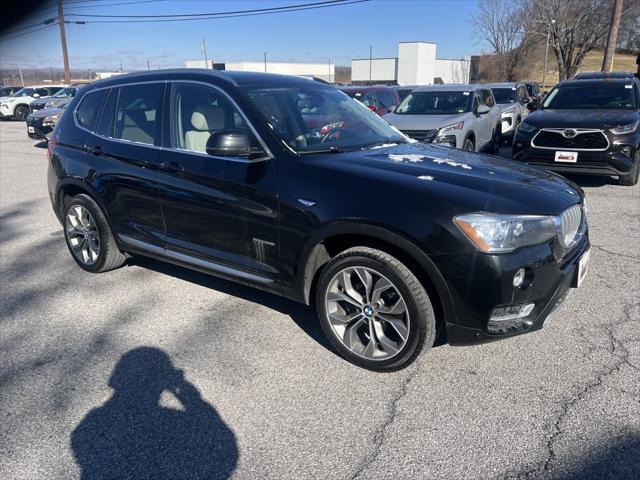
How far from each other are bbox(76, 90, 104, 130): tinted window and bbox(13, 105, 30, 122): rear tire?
1047 inches

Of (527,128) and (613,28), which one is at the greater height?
(613,28)

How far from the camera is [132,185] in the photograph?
4.17 metres

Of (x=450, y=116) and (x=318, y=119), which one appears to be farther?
(x=450, y=116)

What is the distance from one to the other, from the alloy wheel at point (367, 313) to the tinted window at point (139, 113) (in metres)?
1.98

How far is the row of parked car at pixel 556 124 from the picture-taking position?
762cm

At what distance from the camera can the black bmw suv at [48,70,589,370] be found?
9.31 ft

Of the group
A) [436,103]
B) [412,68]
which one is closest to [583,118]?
[436,103]

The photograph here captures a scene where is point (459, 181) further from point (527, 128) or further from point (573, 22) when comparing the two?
point (573, 22)

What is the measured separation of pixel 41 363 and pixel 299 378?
176 centimetres

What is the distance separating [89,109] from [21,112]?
27.0m

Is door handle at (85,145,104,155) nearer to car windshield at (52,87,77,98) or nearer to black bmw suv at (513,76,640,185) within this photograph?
black bmw suv at (513,76,640,185)

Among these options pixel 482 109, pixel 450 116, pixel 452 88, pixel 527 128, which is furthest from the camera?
pixel 452 88

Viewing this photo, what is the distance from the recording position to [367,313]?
10.5 ft

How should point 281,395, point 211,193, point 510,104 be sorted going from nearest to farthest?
point 281,395
point 211,193
point 510,104
